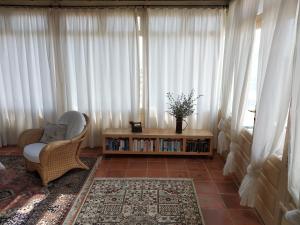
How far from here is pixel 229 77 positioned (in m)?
3.36

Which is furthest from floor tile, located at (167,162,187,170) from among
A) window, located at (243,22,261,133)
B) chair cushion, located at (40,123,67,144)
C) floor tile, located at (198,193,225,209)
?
chair cushion, located at (40,123,67,144)

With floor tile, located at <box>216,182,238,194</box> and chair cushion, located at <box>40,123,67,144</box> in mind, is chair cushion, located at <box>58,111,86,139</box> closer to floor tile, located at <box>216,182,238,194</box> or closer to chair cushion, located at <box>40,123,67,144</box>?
chair cushion, located at <box>40,123,67,144</box>

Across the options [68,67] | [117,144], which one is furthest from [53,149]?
[68,67]

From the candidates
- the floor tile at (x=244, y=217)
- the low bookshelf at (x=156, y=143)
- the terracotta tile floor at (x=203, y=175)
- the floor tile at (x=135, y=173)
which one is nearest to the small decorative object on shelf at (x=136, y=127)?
the low bookshelf at (x=156, y=143)

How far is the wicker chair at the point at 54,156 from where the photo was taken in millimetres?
2977

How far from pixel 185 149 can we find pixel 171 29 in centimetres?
202

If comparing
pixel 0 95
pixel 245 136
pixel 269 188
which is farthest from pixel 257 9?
pixel 0 95

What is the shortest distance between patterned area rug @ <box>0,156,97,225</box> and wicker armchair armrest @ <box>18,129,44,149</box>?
1.40ft

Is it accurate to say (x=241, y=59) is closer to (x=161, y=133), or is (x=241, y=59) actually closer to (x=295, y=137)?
(x=295, y=137)

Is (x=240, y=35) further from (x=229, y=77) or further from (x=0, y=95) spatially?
(x=0, y=95)

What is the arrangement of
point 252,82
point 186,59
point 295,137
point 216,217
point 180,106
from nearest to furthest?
point 295,137, point 216,217, point 252,82, point 180,106, point 186,59

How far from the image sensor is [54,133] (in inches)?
135

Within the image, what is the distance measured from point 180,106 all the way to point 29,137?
92.6 inches

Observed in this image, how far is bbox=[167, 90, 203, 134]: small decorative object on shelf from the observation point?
3906 mm
